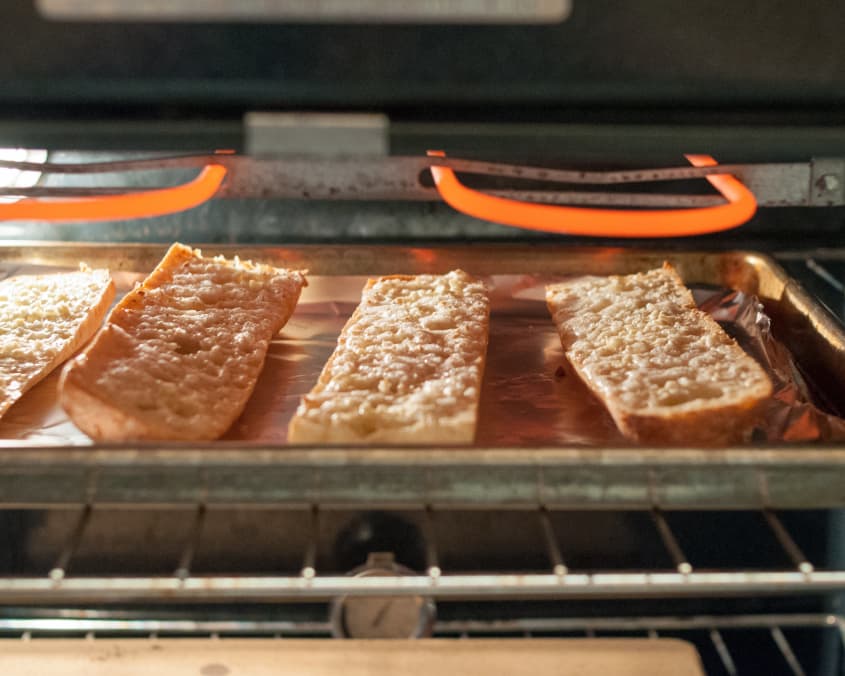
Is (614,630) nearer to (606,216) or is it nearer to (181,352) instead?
(606,216)

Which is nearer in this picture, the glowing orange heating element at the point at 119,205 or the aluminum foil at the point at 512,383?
the glowing orange heating element at the point at 119,205

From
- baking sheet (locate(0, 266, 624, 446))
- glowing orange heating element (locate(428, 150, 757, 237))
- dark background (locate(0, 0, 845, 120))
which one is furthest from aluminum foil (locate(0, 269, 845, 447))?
dark background (locate(0, 0, 845, 120))

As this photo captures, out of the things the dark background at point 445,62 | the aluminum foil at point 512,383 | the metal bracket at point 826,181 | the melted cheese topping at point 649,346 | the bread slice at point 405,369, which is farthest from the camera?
the metal bracket at point 826,181

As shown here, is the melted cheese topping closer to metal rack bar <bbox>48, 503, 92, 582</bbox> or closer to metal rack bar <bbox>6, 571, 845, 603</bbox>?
metal rack bar <bbox>6, 571, 845, 603</bbox>

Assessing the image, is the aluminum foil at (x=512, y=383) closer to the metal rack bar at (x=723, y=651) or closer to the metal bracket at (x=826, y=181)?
the metal bracket at (x=826, y=181)

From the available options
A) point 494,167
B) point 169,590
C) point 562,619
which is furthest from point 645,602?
point 169,590

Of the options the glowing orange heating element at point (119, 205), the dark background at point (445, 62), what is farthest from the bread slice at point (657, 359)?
the glowing orange heating element at point (119, 205)
